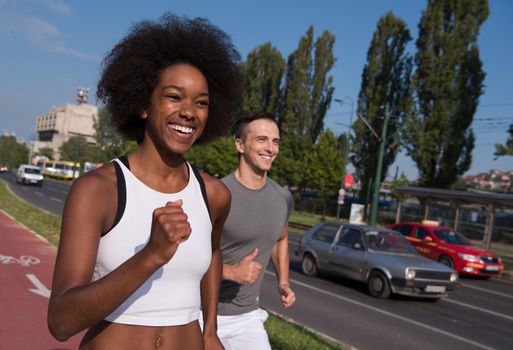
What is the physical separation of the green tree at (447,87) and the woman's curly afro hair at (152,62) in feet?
118

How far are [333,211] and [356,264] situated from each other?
3884cm

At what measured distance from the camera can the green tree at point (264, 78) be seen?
166 feet

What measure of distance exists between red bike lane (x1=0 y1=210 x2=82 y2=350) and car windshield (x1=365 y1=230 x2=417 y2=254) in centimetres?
693

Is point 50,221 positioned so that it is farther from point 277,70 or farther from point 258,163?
point 277,70

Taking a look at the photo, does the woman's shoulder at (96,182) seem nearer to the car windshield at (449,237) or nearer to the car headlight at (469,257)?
the car headlight at (469,257)

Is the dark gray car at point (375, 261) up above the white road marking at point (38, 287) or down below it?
above

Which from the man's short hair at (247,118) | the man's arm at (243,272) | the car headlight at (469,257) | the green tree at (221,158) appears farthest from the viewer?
the green tree at (221,158)

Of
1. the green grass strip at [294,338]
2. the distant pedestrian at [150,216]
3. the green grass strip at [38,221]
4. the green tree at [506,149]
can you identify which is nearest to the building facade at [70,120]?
the green grass strip at [38,221]

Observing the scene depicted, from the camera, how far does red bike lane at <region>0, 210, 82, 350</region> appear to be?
231 inches

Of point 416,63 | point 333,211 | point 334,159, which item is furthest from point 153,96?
point 333,211

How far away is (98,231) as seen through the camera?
184cm

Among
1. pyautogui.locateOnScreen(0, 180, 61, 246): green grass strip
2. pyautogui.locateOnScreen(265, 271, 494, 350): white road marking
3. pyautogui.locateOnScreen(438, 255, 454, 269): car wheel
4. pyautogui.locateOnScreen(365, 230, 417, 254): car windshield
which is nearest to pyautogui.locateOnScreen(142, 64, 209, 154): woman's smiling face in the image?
pyautogui.locateOnScreen(265, 271, 494, 350): white road marking

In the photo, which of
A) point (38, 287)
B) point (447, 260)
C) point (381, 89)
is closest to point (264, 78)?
point (381, 89)

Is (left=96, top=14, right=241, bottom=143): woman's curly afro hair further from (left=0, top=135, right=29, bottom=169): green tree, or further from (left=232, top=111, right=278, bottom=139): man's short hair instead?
(left=0, top=135, right=29, bottom=169): green tree
